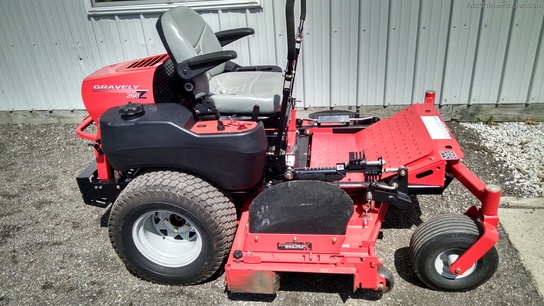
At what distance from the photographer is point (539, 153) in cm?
406

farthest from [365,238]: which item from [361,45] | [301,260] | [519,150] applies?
[361,45]

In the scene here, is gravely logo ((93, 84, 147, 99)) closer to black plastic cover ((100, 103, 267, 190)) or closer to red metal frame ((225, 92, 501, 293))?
black plastic cover ((100, 103, 267, 190))

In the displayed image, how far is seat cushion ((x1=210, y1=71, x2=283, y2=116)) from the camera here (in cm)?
292

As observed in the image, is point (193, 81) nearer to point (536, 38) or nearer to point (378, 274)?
point (378, 274)

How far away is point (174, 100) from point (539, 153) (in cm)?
341

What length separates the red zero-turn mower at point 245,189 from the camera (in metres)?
2.44

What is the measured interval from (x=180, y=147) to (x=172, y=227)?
2.07 feet

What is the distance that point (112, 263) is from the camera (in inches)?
119

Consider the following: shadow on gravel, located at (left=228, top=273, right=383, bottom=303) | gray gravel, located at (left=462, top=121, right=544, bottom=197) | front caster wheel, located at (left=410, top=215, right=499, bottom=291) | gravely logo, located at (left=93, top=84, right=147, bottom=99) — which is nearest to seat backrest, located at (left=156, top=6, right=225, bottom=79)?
→ gravely logo, located at (left=93, top=84, right=147, bottom=99)

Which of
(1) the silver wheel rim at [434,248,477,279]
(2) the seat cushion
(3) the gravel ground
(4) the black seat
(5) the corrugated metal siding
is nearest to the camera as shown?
(1) the silver wheel rim at [434,248,477,279]

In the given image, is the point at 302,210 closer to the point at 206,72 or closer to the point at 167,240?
the point at 167,240

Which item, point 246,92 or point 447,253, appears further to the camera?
point 246,92

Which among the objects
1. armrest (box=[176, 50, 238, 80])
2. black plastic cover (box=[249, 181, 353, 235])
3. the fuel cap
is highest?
armrest (box=[176, 50, 238, 80])

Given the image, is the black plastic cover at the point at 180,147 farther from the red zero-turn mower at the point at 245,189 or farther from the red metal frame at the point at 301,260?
the red metal frame at the point at 301,260
